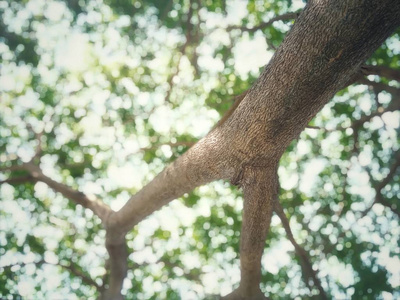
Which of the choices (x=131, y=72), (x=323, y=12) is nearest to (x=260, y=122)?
(x=323, y=12)

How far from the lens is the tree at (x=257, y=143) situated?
2053 mm

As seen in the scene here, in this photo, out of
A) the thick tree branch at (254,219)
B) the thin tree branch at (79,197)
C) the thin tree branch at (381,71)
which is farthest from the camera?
the thin tree branch at (79,197)

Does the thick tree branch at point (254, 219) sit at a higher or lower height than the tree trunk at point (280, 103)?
lower

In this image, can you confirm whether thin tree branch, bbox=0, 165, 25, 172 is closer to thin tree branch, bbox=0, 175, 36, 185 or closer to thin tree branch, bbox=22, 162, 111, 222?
thin tree branch, bbox=0, 175, 36, 185

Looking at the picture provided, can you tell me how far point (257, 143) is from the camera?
2.61 metres

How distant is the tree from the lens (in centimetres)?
205

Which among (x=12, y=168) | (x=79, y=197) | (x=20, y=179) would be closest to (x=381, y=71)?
(x=79, y=197)

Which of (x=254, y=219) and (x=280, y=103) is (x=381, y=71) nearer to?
(x=280, y=103)

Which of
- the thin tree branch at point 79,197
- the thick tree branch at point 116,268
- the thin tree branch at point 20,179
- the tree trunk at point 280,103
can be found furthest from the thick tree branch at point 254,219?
the thin tree branch at point 20,179

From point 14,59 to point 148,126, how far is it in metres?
3.73

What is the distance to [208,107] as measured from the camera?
6.39 metres

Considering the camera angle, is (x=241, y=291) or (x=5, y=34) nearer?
(x=241, y=291)

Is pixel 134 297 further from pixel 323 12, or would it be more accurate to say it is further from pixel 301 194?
pixel 323 12

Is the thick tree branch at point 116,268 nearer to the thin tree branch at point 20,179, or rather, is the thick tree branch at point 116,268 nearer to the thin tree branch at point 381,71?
the thin tree branch at point 20,179
